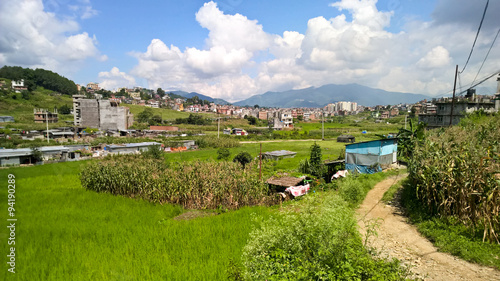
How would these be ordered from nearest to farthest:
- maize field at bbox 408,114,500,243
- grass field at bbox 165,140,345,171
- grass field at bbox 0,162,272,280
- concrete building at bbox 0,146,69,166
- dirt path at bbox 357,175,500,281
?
dirt path at bbox 357,175,500,281, grass field at bbox 0,162,272,280, maize field at bbox 408,114,500,243, concrete building at bbox 0,146,69,166, grass field at bbox 165,140,345,171

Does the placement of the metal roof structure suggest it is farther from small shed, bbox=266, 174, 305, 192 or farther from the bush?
the bush

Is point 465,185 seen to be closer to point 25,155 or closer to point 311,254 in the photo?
point 311,254

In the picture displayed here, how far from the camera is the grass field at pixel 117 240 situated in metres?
5.86

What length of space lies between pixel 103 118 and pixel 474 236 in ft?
233

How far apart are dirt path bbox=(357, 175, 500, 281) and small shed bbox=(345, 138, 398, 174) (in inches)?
290

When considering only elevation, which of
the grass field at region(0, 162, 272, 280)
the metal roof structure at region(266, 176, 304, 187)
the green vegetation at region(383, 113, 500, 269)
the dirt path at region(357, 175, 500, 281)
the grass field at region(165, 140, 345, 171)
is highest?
the green vegetation at region(383, 113, 500, 269)

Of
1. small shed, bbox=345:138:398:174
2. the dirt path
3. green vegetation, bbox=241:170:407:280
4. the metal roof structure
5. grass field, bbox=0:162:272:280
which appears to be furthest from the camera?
small shed, bbox=345:138:398:174

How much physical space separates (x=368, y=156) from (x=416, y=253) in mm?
11120

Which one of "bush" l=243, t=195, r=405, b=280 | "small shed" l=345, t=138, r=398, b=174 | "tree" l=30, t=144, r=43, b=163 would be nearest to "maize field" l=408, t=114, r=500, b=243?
"bush" l=243, t=195, r=405, b=280

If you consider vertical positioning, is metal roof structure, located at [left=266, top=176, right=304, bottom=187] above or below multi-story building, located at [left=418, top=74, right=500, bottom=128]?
below

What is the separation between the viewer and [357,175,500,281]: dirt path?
17.8 feet

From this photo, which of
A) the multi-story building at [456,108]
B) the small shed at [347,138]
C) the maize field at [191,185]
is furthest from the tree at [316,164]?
the multi-story building at [456,108]

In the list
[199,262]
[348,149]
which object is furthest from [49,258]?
[348,149]

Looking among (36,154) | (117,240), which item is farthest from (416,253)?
(36,154)
